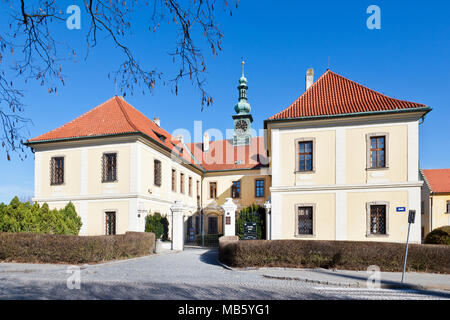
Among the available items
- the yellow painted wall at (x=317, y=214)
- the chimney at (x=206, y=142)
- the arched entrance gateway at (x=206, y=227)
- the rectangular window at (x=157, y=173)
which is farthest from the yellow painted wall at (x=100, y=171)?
the chimney at (x=206, y=142)

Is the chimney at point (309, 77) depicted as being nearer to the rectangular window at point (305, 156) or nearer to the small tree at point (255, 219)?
the rectangular window at point (305, 156)

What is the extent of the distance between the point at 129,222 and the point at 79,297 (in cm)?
1344

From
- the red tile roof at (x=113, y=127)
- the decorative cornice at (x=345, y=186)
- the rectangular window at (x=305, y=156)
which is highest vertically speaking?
the red tile roof at (x=113, y=127)

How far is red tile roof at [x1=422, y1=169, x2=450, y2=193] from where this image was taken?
3822 cm

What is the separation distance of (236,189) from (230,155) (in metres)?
4.30

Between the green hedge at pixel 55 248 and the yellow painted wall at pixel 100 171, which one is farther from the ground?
the yellow painted wall at pixel 100 171

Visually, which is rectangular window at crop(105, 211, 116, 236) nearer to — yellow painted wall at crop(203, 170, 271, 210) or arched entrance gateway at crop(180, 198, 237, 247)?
arched entrance gateway at crop(180, 198, 237, 247)

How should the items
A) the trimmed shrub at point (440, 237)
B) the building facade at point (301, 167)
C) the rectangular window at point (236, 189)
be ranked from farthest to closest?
1. the rectangular window at point (236, 189)
2. the building facade at point (301, 167)
3. the trimmed shrub at point (440, 237)

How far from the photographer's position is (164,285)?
996 centimetres

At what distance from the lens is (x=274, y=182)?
19.5m

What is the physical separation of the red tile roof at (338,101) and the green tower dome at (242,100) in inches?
695

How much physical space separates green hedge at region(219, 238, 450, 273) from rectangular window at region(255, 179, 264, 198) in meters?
18.9

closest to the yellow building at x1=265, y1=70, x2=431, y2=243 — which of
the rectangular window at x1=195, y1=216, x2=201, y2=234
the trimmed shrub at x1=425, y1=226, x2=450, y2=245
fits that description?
the trimmed shrub at x1=425, y1=226, x2=450, y2=245

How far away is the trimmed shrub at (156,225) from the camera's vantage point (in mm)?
21547
